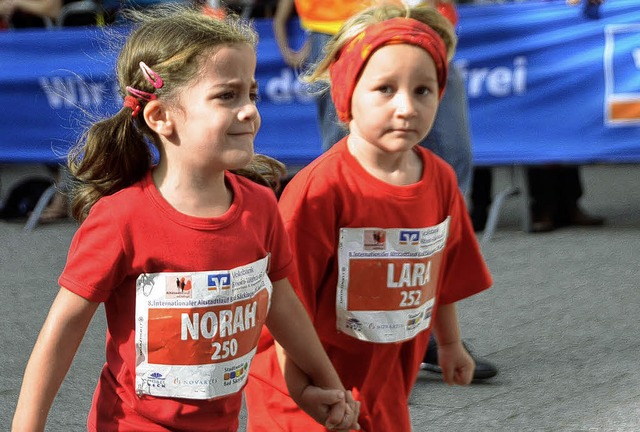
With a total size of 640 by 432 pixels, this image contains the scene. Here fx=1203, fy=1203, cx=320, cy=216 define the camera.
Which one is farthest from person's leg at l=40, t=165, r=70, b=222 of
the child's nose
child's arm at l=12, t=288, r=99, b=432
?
child's arm at l=12, t=288, r=99, b=432

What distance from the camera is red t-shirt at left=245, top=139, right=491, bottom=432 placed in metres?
2.77

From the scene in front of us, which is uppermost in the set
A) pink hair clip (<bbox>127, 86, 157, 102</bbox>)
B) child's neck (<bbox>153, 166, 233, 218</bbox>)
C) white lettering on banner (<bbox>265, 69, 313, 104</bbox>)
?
pink hair clip (<bbox>127, 86, 157, 102</bbox>)

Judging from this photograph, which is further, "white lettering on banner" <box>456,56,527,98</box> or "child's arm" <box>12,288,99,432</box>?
"white lettering on banner" <box>456,56,527,98</box>

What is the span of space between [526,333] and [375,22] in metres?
2.37

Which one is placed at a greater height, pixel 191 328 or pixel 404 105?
pixel 404 105

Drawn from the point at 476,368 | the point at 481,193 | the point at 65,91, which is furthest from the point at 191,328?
the point at 65,91

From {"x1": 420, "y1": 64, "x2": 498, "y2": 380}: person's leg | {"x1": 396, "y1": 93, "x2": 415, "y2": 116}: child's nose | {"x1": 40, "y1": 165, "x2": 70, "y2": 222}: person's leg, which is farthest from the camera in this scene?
{"x1": 40, "y1": 165, "x2": 70, "y2": 222}: person's leg

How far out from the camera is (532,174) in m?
7.53

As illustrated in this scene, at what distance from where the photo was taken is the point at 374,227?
9.25ft

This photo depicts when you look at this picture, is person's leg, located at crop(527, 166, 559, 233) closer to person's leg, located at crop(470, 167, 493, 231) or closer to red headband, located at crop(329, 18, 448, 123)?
person's leg, located at crop(470, 167, 493, 231)

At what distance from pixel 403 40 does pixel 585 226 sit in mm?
4967

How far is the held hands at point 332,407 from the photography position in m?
2.53

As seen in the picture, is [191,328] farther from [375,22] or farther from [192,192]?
[375,22]

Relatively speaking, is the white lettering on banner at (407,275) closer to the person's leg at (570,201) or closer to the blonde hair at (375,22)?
the blonde hair at (375,22)
